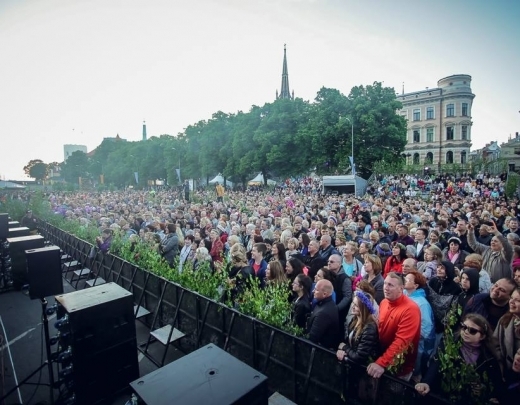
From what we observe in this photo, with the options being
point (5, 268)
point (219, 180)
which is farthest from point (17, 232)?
point (219, 180)

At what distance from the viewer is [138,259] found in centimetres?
837

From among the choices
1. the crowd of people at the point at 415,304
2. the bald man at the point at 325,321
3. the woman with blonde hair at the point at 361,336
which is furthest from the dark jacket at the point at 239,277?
the woman with blonde hair at the point at 361,336

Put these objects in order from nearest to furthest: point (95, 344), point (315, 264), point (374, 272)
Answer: point (95, 344) → point (374, 272) → point (315, 264)

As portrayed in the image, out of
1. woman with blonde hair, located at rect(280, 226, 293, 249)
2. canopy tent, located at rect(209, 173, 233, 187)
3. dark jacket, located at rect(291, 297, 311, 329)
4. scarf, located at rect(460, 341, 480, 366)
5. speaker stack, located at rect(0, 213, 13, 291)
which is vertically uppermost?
canopy tent, located at rect(209, 173, 233, 187)

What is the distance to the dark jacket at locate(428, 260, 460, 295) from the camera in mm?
4896

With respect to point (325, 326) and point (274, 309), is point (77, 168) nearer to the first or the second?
point (274, 309)

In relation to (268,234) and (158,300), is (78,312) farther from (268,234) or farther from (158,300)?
(268,234)

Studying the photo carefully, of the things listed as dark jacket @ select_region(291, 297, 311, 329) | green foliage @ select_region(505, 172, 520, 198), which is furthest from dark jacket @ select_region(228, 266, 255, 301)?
green foliage @ select_region(505, 172, 520, 198)

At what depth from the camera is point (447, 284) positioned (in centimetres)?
499

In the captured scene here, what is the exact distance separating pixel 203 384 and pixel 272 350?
2.38 m

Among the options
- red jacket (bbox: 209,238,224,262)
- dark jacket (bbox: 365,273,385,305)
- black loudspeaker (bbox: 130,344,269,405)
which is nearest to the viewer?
black loudspeaker (bbox: 130,344,269,405)

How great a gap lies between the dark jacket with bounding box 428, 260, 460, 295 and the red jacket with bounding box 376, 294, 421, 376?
68.0 inches

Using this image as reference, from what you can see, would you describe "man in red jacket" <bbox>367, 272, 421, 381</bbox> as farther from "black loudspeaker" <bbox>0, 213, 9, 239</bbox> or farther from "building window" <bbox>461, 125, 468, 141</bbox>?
"building window" <bbox>461, 125, 468, 141</bbox>

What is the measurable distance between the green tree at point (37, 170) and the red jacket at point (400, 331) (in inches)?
5226
